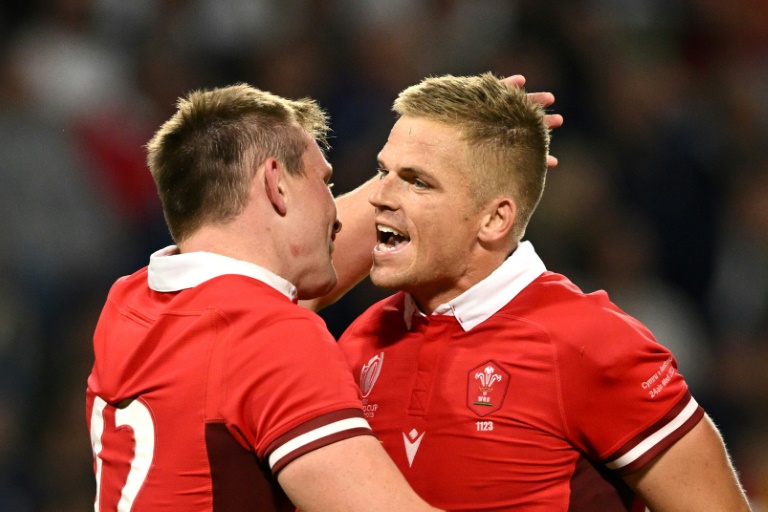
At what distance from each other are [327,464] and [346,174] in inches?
138

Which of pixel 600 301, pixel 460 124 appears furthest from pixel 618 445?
pixel 460 124

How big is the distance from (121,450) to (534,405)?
0.85m

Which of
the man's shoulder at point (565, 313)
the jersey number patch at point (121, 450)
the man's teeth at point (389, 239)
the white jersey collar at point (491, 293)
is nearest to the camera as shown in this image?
the jersey number patch at point (121, 450)

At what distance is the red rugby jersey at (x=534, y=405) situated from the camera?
227 centimetres

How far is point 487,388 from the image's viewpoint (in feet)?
7.73

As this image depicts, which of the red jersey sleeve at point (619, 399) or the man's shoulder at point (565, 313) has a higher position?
the man's shoulder at point (565, 313)

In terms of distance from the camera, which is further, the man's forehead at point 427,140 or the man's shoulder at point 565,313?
the man's forehead at point 427,140

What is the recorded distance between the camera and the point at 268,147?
239cm

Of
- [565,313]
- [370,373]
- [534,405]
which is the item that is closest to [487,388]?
[534,405]

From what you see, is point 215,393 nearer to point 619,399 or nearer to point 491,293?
point 491,293

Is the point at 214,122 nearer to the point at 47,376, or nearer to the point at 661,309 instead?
the point at 47,376

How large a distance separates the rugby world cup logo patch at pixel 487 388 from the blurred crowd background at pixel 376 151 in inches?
110

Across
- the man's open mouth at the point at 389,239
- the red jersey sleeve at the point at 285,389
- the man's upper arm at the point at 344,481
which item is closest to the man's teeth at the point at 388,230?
the man's open mouth at the point at 389,239

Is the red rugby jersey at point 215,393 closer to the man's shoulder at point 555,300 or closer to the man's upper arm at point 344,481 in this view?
the man's upper arm at point 344,481
